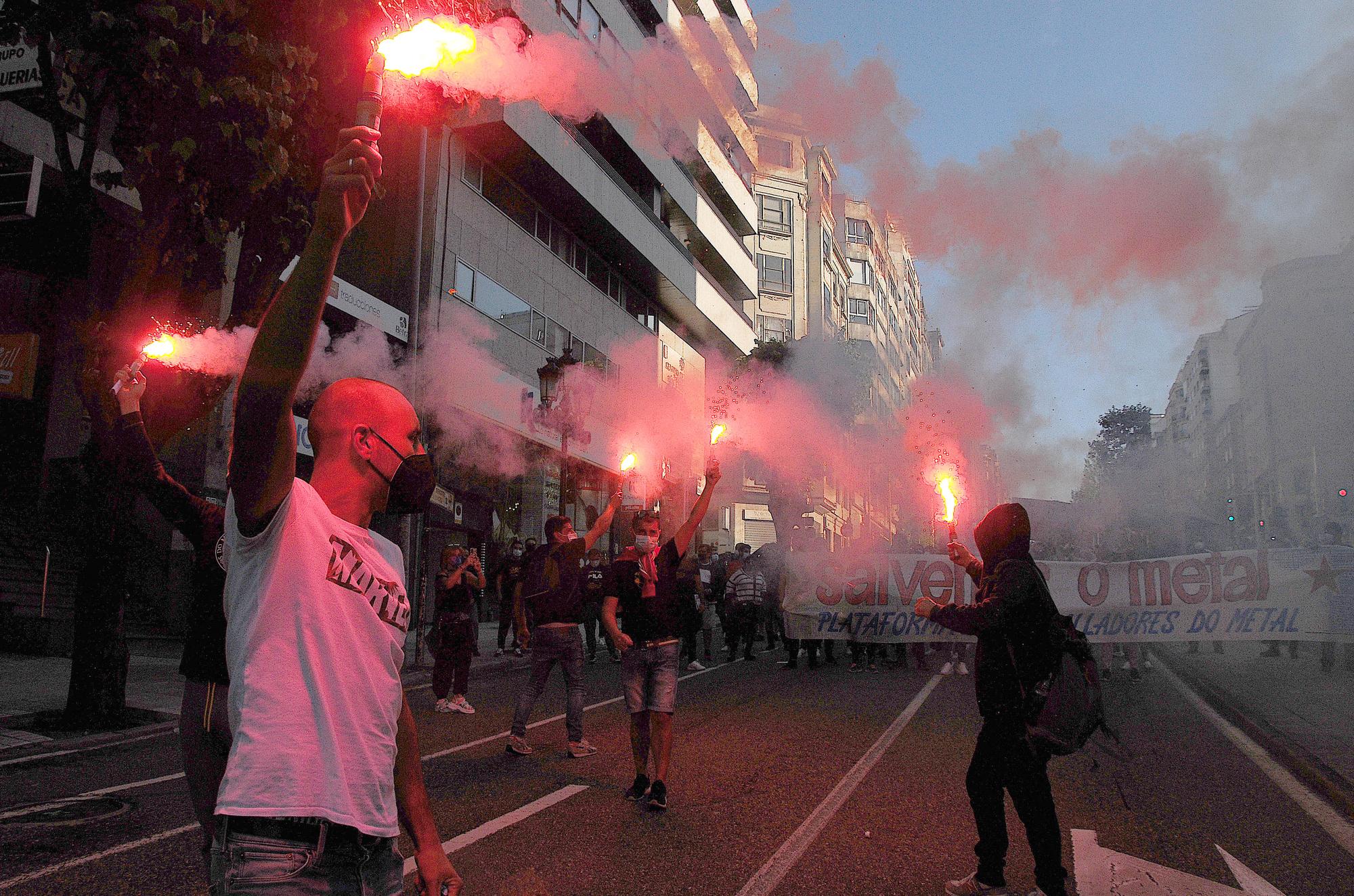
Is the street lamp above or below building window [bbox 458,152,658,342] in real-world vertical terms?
below

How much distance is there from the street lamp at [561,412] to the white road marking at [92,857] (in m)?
6.50

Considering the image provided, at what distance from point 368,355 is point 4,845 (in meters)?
15.9

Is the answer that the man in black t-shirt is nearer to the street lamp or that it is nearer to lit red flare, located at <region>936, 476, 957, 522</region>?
lit red flare, located at <region>936, 476, 957, 522</region>

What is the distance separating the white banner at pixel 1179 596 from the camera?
1119cm

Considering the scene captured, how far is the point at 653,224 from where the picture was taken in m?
31.3

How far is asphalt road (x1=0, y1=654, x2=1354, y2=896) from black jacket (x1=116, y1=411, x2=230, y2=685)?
106cm

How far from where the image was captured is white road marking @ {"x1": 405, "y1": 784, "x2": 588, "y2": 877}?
16.2 feet

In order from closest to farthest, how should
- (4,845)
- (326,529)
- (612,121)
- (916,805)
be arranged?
(326,529) → (4,845) → (916,805) → (612,121)

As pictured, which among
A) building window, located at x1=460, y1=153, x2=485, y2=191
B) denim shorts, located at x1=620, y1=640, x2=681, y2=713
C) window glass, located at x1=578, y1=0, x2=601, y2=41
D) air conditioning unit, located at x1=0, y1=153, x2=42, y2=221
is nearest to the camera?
denim shorts, located at x1=620, y1=640, x2=681, y2=713

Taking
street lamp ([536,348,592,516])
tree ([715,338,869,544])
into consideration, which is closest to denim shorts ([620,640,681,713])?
street lamp ([536,348,592,516])

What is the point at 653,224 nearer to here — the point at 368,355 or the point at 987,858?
the point at 368,355

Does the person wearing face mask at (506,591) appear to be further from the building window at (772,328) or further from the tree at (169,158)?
the building window at (772,328)

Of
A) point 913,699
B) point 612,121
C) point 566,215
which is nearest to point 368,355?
point 566,215

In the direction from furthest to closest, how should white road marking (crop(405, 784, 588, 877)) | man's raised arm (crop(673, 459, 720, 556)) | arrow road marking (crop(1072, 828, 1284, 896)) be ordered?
man's raised arm (crop(673, 459, 720, 556)), white road marking (crop(405, 784, 588, 877)), arrow road marking (crop(1072, 828, 1284, 896))
